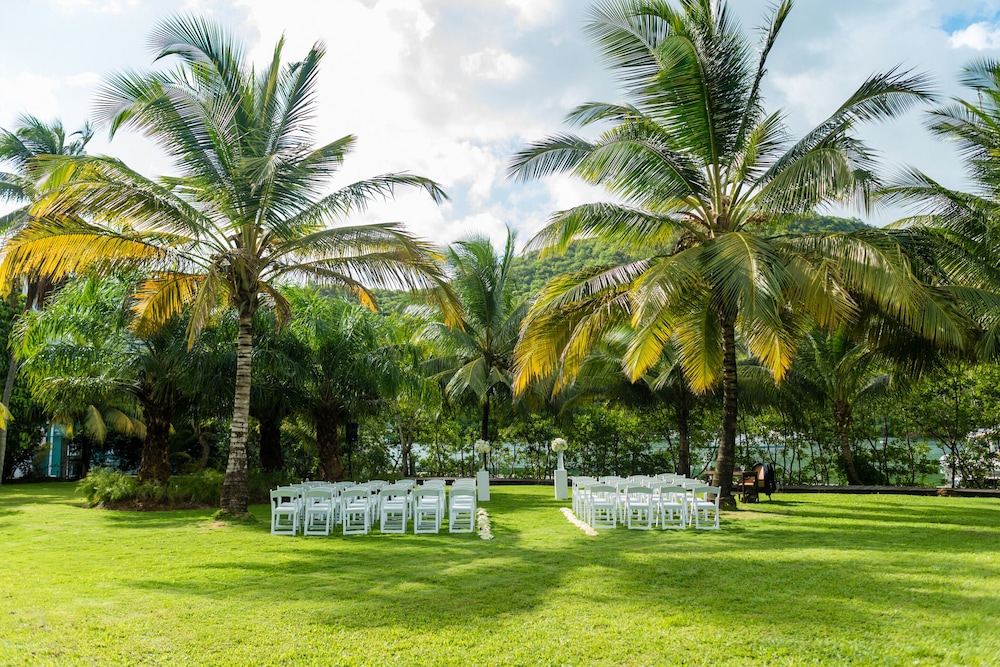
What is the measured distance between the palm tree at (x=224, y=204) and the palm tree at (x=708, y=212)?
8.85ft

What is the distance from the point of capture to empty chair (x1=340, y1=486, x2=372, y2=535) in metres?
11.2

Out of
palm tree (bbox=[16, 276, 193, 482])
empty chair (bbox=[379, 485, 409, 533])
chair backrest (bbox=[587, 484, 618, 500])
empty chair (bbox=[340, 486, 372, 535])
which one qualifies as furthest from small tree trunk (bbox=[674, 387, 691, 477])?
palm tree (bbox=[16, 276, 193, 482])

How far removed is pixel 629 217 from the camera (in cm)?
1296

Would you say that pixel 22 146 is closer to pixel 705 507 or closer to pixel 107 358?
pixel 107 358

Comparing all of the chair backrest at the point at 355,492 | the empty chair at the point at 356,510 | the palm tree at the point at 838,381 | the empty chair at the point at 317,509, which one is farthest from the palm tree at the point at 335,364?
the palm tree at the point at 838,381

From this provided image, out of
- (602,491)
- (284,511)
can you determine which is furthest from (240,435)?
(602,491)

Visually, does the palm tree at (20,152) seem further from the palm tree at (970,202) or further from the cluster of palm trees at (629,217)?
the palm tree at (970,202)

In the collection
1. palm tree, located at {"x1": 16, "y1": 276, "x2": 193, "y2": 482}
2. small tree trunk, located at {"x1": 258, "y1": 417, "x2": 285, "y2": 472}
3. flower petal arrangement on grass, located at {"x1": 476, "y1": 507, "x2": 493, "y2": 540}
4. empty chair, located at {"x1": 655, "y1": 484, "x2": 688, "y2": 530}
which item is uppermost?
palm tree, located at {"x1": 16, "y1": 276, "x2": 193, "y2": 482}

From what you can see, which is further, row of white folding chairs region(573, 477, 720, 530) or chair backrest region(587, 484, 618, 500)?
chair backrest region(587, 484, 618, 500)

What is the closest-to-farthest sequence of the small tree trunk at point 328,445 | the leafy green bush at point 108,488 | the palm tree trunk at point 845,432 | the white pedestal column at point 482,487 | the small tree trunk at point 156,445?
the leafy green bush at point 108,488
the small tree trunk at point 156,445
the white pedestal column at point 482,487
the small tree trunk at point 328,445
the palm tree trunk at point 845,432

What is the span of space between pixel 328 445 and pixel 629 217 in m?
10.3

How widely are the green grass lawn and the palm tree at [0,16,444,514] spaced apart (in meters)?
4.19

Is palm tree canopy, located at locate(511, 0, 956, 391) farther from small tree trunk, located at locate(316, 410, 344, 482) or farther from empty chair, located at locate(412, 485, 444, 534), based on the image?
small tree trunk, located at locate(316, 410, 344, 482)

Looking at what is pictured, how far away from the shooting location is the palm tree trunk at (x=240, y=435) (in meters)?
12.5
